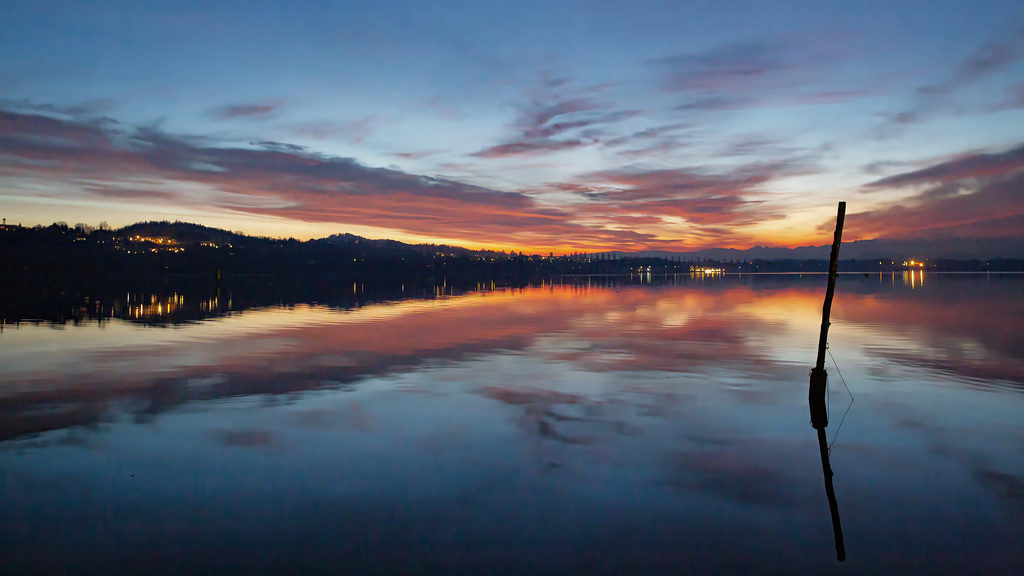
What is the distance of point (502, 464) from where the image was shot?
11344mm

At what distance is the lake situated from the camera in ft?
26.4

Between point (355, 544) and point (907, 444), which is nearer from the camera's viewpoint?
point (355, 544)

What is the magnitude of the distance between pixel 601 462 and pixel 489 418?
4022 mm

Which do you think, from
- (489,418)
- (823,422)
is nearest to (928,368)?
(823,422)

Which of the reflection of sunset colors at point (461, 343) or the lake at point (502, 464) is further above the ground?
the reflection of sunset colors at point (461, 343)

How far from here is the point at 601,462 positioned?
449 inches

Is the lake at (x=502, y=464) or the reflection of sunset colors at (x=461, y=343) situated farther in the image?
the reflection of sunset colors at (x=461, y=343)

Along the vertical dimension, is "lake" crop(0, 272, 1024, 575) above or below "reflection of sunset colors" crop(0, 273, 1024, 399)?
below

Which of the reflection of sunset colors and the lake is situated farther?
the reflection of sunset colors

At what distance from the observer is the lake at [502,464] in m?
8.05

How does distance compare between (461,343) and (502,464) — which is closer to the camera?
(502,464)

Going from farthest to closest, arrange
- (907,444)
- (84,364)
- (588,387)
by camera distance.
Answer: (84,364)
(588,387)
(907,444)

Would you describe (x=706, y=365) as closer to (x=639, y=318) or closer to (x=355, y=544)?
(x=355, y=544)

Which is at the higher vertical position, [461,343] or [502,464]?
[461,343]
